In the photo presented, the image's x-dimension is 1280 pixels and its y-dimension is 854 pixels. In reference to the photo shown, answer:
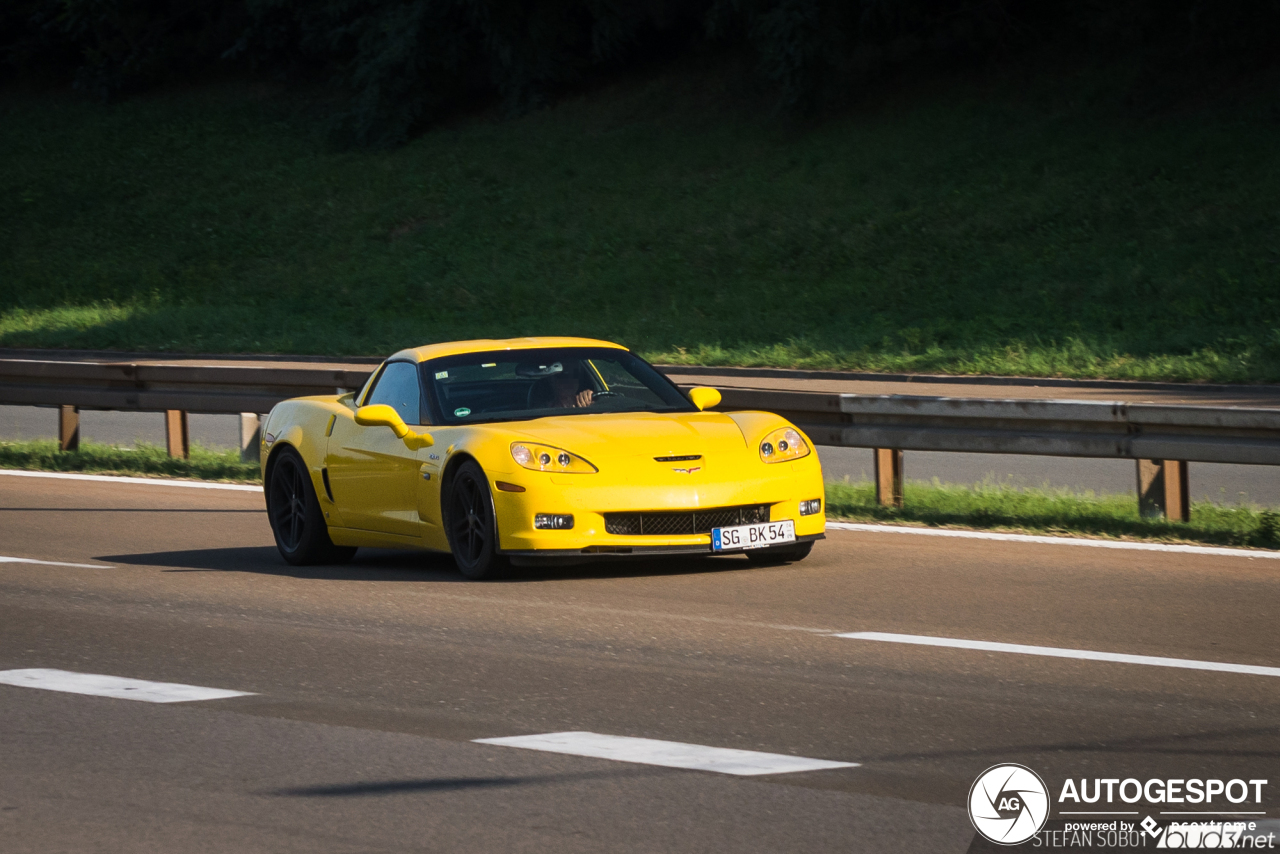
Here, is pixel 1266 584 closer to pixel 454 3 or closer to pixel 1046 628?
pixel 1046 628

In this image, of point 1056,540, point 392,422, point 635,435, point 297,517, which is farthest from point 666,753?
point 297,517

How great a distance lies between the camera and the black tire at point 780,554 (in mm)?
10008

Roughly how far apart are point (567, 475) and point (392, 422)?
1337 millimetres

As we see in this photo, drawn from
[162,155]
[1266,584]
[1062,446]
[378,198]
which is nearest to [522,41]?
[378,198]

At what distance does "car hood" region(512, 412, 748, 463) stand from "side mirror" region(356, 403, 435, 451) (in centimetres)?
66

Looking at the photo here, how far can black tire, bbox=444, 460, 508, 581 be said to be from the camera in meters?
9.59

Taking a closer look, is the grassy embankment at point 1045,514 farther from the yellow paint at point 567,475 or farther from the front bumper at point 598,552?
the front bumper at point 598,552

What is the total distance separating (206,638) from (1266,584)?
4.92 metres

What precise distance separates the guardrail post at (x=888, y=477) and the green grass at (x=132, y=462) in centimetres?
549

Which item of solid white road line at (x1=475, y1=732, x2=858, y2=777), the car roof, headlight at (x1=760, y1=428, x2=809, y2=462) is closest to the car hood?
headlight at (x1=760, y1=428, x2=809, y2=462)

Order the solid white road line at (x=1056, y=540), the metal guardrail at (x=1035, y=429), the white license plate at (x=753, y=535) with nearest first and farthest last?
the white license plate at (x=753, y=535)
the solid white road line at (x=1056, y=540)
the metal guardrail at (x=1035, y=429)

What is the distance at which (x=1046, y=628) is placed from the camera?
7.99m

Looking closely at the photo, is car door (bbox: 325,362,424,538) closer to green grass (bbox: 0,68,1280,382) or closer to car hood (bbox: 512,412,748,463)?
car hood (bbox: 512,412,748,463)

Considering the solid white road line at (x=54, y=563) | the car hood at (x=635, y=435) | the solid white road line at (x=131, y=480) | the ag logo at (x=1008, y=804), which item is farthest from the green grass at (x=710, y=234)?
the ag logo at (x=1008, y=804)
